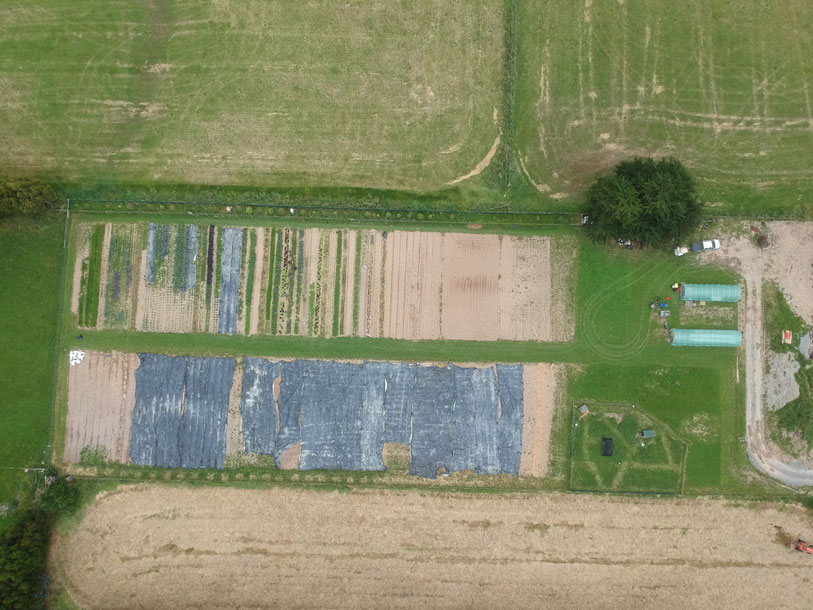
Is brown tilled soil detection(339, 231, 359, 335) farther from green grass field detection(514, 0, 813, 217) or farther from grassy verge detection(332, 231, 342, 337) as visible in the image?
green grass field detection(514, 0, 813, 217)

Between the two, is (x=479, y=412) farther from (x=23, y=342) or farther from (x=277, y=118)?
(x=23, y=342)

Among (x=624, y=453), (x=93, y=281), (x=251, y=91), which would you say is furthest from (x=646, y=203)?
(x=93, y=281)

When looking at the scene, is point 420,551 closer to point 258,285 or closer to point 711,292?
point 258,285

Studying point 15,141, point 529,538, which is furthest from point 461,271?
point 15,141

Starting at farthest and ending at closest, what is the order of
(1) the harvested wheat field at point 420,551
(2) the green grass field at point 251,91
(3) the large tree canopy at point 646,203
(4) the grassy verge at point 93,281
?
(2) the green grass field at point 251,91, (4) the grassy verge at point 93,281, (1) the harvested wheat field at point 420,551, (3) the large tree canopy at point 646,203

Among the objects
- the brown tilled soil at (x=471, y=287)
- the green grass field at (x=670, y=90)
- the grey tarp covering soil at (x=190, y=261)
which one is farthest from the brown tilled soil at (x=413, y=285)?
the grey tarp covering soil at (x=190, y=261)

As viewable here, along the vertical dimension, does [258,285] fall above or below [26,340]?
above

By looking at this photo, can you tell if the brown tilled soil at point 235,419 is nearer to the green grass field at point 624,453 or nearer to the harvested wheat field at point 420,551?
the harvested wheat field at point 420,551
